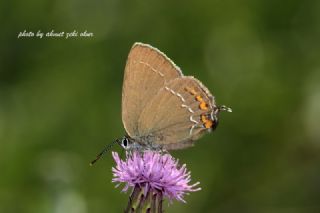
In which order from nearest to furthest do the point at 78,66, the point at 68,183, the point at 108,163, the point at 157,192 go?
the point at 157,192 < the point at 68,183 < the point at 108,163 < the point at 78,66

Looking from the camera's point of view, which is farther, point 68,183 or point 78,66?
point 78,66

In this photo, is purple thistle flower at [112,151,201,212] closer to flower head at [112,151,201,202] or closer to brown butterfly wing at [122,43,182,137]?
flower head at [112,151,201,202]

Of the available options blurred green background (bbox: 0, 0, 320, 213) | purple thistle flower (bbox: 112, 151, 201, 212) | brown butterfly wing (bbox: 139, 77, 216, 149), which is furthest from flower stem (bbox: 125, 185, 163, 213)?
blurred green background (bbox: 0, 0, 320, 213)

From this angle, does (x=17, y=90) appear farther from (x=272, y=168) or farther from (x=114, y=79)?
(x=272, y=168)

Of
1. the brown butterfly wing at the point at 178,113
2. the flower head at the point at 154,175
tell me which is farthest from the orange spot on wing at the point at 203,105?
the flower head at the point at 154,175

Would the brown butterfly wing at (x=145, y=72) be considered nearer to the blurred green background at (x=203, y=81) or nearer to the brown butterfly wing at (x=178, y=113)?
the brown butterfly wing at (x=178, y=113)

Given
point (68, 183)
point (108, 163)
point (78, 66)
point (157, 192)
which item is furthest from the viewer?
point (78, 66)

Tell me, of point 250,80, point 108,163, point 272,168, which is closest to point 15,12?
point 108,163

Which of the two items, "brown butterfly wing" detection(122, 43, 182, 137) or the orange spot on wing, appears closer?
"brown butterfly wing" detection(122, 43, 182, 137)
